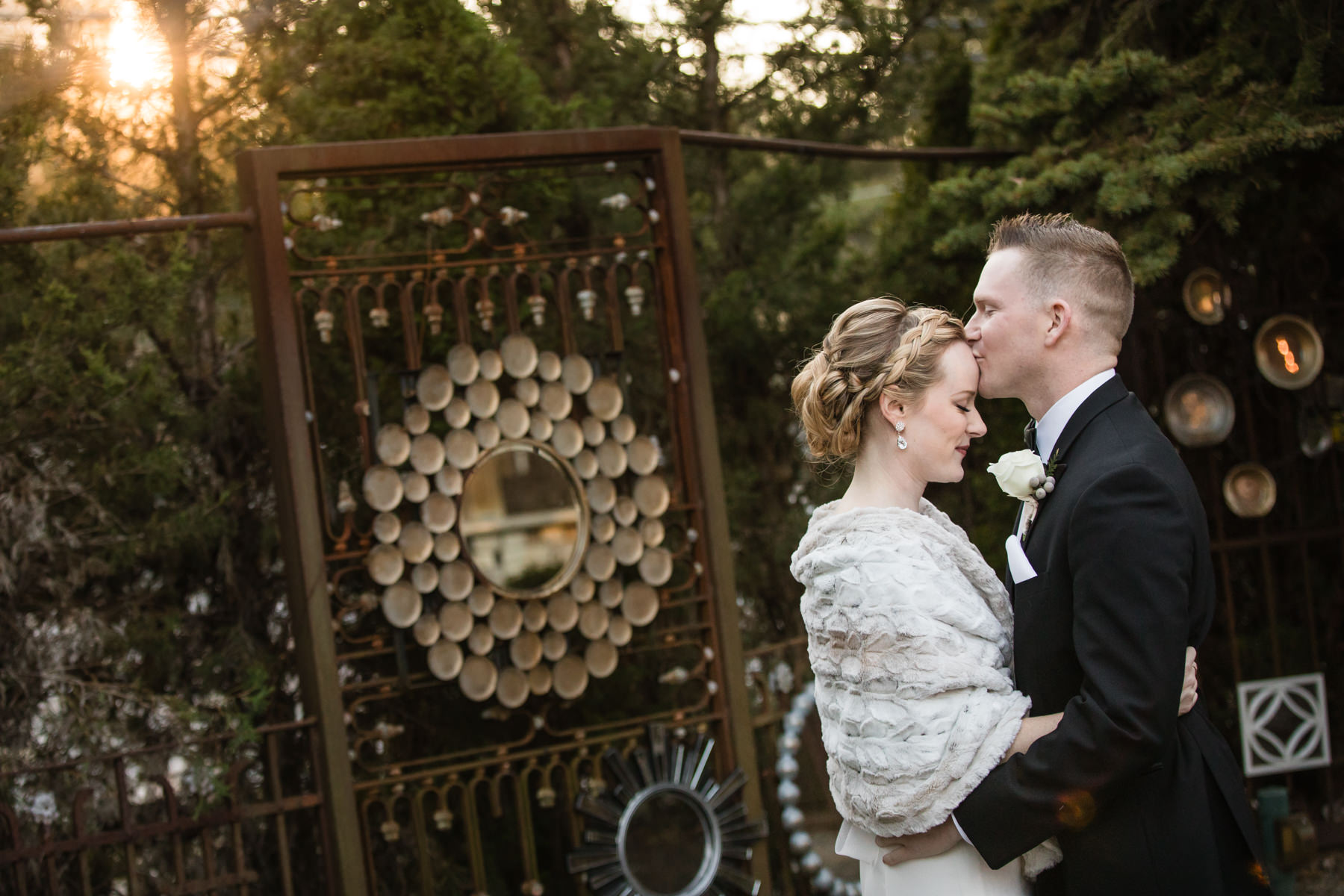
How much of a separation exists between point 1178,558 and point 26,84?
216 cm

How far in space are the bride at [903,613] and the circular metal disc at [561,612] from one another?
1658mm

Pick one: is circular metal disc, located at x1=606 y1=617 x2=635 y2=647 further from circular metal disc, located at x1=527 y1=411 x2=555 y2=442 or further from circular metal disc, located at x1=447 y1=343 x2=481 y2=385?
circular metal disc, located at x1=447 y1=343 x2=481 y2=385

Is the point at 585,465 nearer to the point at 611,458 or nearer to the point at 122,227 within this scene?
the point at 611,458

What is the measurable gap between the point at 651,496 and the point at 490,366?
0.68m

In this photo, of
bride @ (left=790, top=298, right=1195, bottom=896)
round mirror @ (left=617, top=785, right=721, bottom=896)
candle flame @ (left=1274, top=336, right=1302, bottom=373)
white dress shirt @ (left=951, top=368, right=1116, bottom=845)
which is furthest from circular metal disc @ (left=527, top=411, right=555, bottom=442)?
candle flame @ (left=1274, top=336, right=1302, bottom=373)

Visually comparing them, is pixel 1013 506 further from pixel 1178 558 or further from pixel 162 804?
pixel 162 804

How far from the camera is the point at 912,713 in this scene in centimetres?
197

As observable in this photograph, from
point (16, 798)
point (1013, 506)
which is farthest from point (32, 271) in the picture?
point (1013, 506)

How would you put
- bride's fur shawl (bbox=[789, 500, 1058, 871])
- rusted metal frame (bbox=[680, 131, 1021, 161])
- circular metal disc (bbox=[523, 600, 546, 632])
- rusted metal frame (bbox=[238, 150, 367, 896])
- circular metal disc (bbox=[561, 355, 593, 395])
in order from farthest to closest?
rusted metal frame (bbox=[680, 131, 1021, 161]) < circular metal disc (bbox=[561, 355, 593, 395]) < circular metal disc (bbox=[523, 600, 546, 632]) < rusted metal frame (bbox=[238, 150, 367, 896]) < bride's fur shawl (bbox=[789, 500, 1058, 871])

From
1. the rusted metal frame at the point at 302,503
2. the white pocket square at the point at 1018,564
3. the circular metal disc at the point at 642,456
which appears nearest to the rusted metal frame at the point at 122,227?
the rusted metal frame at the point at 302,503

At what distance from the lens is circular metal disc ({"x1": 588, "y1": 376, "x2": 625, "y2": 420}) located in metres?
3.85

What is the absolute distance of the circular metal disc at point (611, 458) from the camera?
3.84m

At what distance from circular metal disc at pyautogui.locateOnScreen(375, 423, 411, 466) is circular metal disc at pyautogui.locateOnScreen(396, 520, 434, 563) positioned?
7.9 inches

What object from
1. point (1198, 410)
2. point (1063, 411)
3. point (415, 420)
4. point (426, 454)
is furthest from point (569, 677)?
point (1198, 410)
